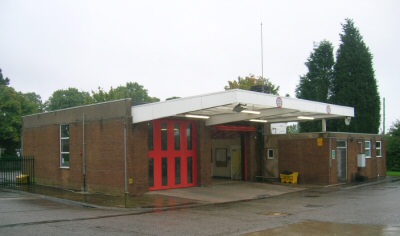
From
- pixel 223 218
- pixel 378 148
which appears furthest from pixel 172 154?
pixel 378 148

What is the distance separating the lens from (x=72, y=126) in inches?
886

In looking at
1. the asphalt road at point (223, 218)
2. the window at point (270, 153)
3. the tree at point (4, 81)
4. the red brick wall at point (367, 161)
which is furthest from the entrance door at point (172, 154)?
the tree at point (4, 81)

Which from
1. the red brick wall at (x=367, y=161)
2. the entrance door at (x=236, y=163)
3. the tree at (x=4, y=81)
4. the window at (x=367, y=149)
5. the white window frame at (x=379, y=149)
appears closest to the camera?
the red brick wall at (x=367, y=161)

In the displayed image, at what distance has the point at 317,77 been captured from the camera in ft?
153

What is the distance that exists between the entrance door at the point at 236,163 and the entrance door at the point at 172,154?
5.67 meters

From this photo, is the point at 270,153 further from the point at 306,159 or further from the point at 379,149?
the point at 379,149

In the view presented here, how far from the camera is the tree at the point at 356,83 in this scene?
4256cm

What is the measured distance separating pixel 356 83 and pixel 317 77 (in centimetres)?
462

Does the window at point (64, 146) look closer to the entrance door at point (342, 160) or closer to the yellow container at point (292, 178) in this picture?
the yellow container at point (292, 178)

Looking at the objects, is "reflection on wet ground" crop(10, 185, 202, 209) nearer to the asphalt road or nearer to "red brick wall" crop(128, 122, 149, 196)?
"red brick wall" crop(128, 122, 149, 196)

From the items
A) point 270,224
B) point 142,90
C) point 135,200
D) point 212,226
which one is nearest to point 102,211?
point 135,200

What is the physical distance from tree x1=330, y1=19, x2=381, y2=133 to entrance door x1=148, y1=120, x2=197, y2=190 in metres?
24.9

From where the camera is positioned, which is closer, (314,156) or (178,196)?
(178,196)

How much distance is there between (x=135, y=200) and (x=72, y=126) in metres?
7.37
